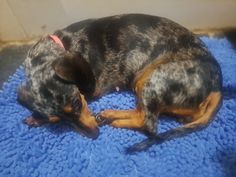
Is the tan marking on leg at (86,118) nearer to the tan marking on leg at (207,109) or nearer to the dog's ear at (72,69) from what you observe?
the dog's ear at (72,69)

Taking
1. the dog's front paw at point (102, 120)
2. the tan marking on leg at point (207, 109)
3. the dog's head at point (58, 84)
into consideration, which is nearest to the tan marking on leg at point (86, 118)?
the dog's head at point (58, 84)

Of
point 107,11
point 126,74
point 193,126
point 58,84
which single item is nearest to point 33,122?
point 58,84

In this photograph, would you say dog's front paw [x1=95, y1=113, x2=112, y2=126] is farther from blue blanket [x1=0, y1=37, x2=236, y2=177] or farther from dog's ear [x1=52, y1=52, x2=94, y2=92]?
dog's ear [x1=52, y1=52, x2=94, y2=92]

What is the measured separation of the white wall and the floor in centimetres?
20

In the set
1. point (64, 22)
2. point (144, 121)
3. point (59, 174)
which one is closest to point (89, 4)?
point (64, 22)

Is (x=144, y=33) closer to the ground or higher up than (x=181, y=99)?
higher up

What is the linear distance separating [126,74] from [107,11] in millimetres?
951

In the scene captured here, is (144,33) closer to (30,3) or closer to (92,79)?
(92,79)

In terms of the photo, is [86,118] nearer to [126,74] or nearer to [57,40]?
[126,74]

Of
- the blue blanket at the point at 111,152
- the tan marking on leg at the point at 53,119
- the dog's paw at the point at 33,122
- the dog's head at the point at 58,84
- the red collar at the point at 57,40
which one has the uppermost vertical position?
the red collar at the point at 57,40

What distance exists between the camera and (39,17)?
3854 millimetres

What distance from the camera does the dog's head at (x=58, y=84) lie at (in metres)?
2.48

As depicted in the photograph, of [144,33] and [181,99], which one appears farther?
[144,33]

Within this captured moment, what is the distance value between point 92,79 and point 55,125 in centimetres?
72
